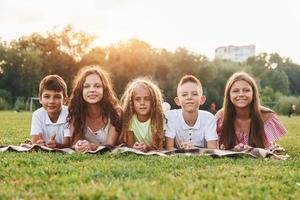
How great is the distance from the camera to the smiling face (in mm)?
7266

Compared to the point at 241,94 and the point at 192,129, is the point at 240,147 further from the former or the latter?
the point at 241,94

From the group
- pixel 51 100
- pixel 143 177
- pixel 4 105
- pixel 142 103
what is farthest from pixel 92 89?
pixel 4 105

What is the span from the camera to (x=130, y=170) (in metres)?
4.71

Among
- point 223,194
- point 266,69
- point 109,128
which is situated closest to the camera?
point 223,194

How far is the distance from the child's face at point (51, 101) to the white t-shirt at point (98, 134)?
58 cm

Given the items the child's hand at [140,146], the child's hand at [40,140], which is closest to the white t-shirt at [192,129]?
the child's hand at [140,146]

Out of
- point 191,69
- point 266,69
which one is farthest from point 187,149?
point 266,69

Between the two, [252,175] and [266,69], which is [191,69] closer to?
[266,69]

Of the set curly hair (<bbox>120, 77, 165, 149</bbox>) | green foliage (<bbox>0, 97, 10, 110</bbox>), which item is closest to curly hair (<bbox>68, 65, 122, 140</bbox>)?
curly hair (<bbox>120, 77, 165, 149</bbox>)

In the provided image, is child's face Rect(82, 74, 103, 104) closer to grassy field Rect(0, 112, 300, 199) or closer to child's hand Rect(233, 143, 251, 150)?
grassy field Rect(0, 112, 300, 199)

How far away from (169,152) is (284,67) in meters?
98.1

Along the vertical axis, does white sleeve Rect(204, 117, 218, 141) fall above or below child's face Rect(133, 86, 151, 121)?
below

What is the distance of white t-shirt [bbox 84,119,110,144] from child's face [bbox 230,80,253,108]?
6.32 ft

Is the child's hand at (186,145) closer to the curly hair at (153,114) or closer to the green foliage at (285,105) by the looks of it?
the curly hair at (153,114)
